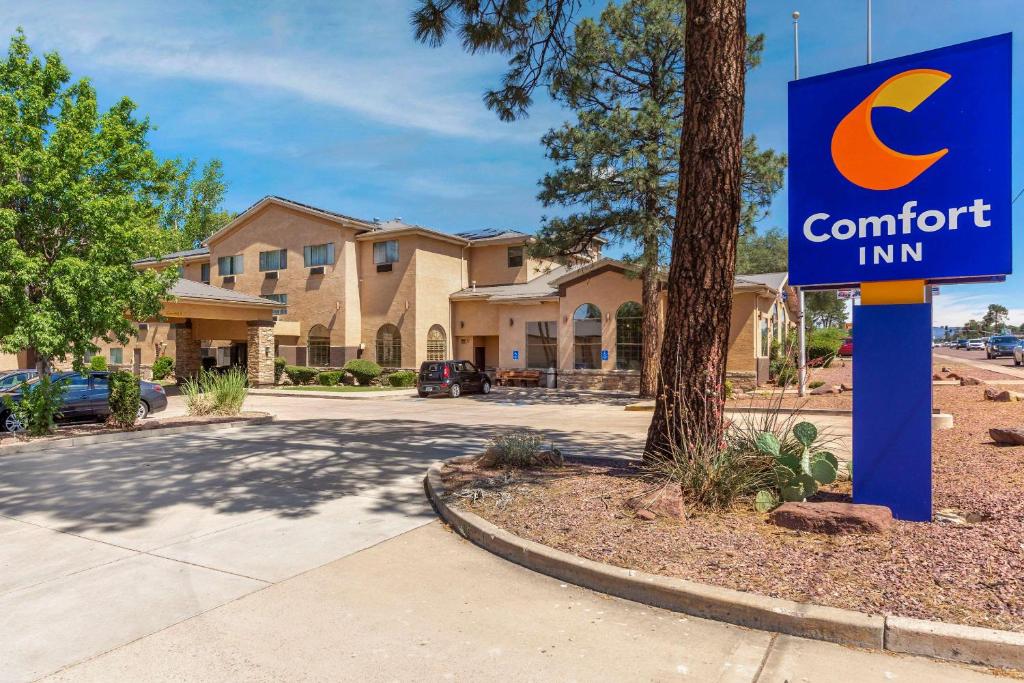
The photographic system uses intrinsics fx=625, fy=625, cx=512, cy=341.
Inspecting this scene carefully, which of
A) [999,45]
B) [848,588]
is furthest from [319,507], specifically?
[999,45]

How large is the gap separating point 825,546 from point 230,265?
39.8m

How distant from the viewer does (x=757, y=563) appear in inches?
174

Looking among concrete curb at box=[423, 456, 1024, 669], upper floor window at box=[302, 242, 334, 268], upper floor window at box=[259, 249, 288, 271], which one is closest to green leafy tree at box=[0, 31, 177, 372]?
concrete curb at box=[423, 456, 1024, 669]

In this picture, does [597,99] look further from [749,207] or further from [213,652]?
[213,652]

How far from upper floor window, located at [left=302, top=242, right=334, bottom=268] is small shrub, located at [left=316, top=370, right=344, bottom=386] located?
6.53 meters

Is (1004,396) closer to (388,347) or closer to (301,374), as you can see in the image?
(388,347)

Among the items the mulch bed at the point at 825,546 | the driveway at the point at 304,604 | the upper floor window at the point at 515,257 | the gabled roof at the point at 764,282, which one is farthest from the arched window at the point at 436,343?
the mulch bed at the point at 825,546

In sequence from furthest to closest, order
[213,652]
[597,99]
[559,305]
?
1. [559,305]
2. [597,99]
3. [213,652]

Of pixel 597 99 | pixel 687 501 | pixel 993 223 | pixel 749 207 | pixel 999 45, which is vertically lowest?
pixel 687 501

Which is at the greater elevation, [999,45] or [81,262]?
[999,45]

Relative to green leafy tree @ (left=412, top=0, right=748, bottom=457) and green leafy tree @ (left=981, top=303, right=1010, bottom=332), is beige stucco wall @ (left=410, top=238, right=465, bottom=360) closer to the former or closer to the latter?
green leafy tree @ (left=412, top=0, right=748, bottom=457)

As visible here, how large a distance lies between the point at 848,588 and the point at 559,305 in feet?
86.0

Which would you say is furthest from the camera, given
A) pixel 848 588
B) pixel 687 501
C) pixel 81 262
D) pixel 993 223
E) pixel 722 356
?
pixel 81 262

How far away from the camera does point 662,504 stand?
5469 millimetres
